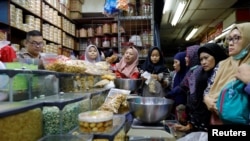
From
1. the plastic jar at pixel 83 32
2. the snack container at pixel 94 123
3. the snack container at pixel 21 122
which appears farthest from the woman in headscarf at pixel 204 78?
the plastic jar at pixel 83 32

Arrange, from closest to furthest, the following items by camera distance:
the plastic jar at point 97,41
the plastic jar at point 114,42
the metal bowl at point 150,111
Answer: the metal bowl at point 150,111
the plastic jar at point 114,42
the plastic jar at point 97,41

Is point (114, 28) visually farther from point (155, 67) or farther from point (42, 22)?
point (155, 67)

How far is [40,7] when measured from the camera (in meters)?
4.10

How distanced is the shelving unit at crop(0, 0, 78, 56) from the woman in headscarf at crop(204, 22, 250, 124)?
110 inches

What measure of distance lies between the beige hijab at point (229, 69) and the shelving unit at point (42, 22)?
2.79 metres

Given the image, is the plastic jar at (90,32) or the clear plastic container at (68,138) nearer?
the clear plastic container at (68,138)

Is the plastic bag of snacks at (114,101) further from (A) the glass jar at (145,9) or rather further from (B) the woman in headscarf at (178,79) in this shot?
(A) the glass jar at (145,9)

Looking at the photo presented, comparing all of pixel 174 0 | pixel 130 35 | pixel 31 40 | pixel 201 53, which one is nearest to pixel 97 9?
pixel 174 0

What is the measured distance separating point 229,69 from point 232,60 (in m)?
0.07

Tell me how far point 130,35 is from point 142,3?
1.95 feet

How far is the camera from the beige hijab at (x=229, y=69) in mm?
1564

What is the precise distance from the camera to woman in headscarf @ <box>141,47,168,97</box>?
2515mm

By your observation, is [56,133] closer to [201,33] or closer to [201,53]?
[201,53]

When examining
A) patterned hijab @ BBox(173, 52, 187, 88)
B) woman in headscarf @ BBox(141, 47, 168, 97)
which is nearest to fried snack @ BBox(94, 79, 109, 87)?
woman in headscarf @ BBox(141, 47, 168, 97)
